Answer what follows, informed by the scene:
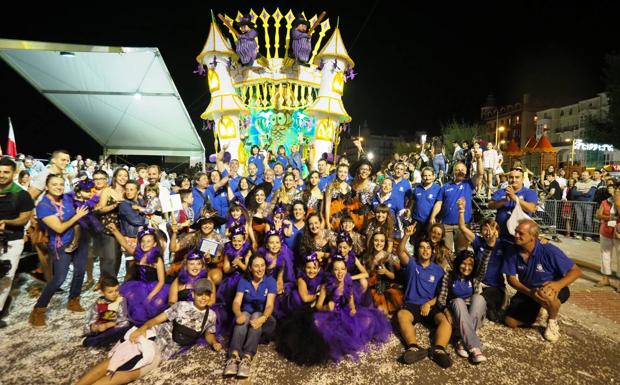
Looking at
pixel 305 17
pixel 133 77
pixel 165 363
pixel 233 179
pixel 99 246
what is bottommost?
pixel 165 363

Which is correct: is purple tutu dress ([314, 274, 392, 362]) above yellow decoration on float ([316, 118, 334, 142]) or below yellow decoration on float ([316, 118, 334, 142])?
below

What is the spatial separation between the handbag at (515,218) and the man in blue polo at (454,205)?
0.66m

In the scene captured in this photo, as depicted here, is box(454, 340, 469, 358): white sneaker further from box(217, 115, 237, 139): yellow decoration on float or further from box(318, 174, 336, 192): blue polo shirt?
box(217, 115, 237, 139): yellow decoration on float

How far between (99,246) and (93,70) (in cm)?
849

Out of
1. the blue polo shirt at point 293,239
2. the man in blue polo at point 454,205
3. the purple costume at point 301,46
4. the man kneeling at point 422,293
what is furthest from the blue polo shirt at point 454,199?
the purple costume at point 301,46

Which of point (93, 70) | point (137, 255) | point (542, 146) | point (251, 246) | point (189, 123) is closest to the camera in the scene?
point (137, 255)

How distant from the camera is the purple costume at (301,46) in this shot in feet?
35.6

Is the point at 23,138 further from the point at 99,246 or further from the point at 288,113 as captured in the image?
the point at 99,246

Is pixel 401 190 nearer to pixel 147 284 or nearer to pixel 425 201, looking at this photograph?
pixel 425 201

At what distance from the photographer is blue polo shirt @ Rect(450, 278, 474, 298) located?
11.4 ft

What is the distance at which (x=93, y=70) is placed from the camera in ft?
33.2

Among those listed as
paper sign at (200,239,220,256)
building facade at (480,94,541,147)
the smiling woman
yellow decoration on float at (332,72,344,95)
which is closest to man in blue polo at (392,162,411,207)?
paper sign at (200,239,220,256)

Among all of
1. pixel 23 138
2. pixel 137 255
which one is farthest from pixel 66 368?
pixel 23 138

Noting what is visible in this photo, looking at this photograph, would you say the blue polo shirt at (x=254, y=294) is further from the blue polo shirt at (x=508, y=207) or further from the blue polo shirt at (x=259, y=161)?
the blue polo shirt at (x=259, y=161)
